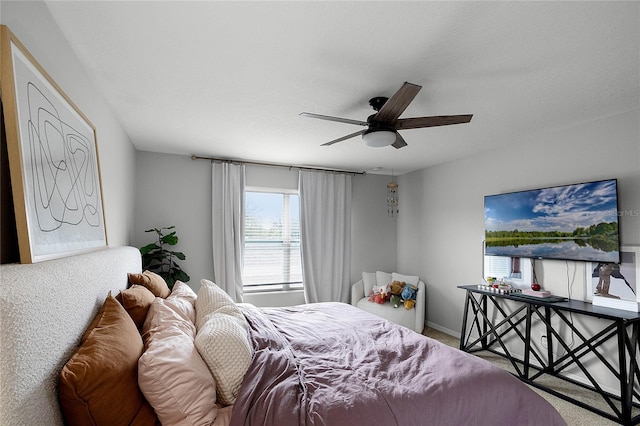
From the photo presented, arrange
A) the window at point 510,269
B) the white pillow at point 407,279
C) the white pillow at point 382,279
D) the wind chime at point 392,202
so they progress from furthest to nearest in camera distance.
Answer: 1. the wind chime at point 392,202
2. the white pillow at point 382,279
3. the white pillow at point 407,279
4. the window at point 510,269

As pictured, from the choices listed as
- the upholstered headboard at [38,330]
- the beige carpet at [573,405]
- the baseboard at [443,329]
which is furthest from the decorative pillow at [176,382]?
the baseboard at [443,329]

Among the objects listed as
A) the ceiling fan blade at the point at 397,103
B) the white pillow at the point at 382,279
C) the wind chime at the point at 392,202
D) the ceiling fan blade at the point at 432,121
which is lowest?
the white pillow at the point at 382,279

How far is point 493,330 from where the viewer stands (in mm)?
3551

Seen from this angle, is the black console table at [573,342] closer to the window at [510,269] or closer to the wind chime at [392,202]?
the window at [510,269]

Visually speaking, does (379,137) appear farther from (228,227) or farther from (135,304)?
(228,227)

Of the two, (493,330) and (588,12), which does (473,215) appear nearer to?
(493,330)

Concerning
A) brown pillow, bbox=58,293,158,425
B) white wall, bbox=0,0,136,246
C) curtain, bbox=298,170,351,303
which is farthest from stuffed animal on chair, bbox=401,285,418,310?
brown pillow, bbox=58,293,158,425

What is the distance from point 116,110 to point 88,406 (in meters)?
2.55

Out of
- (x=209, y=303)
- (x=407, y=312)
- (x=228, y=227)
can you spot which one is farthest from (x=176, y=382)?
(x=407, y=312)

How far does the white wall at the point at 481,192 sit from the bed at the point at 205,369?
7.33ft

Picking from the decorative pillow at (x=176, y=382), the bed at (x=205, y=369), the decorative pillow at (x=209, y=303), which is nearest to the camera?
the bed at (x=205, y=369)

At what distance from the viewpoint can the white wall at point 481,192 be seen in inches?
112

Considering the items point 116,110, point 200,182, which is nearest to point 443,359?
point 116,110

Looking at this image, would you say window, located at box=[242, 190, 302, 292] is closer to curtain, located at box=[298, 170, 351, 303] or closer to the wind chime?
curtain, located at box=[298, 170, 351, 303]
